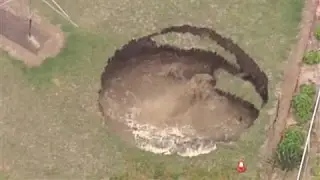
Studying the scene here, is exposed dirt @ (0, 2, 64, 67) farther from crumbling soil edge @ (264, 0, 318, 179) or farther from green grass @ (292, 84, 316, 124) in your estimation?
green grass @ (292, 84, 316, 124)

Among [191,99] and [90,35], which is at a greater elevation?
[90,35]

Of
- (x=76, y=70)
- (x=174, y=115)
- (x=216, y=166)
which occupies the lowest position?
(x=216, y=166)

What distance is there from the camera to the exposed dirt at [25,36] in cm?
2156

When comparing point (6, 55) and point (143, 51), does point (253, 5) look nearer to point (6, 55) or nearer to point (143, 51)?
point (143, 51)

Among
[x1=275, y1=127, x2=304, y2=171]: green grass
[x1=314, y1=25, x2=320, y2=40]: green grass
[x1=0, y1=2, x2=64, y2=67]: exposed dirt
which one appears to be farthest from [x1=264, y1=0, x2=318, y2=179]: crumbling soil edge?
[x1=0, y1=2, x2=64, y2=67]: exposed dirt

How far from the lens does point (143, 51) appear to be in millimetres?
22047

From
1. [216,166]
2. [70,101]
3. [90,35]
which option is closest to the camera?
[216,166]

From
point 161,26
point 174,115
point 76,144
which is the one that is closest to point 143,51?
point 161,26

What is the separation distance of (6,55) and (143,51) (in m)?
3.97

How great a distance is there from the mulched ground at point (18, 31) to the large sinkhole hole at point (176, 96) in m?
2.26

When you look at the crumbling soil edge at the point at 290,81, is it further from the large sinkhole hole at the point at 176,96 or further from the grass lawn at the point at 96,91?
the large sinkhole hole at the point at 176,96

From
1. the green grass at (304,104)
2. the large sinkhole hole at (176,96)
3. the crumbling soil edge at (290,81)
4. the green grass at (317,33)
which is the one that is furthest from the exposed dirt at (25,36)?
the green grass at (317,33)

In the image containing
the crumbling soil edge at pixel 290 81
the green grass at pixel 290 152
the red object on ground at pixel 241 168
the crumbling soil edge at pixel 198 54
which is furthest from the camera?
the crumbling soil edge at pixel 198 54

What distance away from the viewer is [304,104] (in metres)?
20.1
